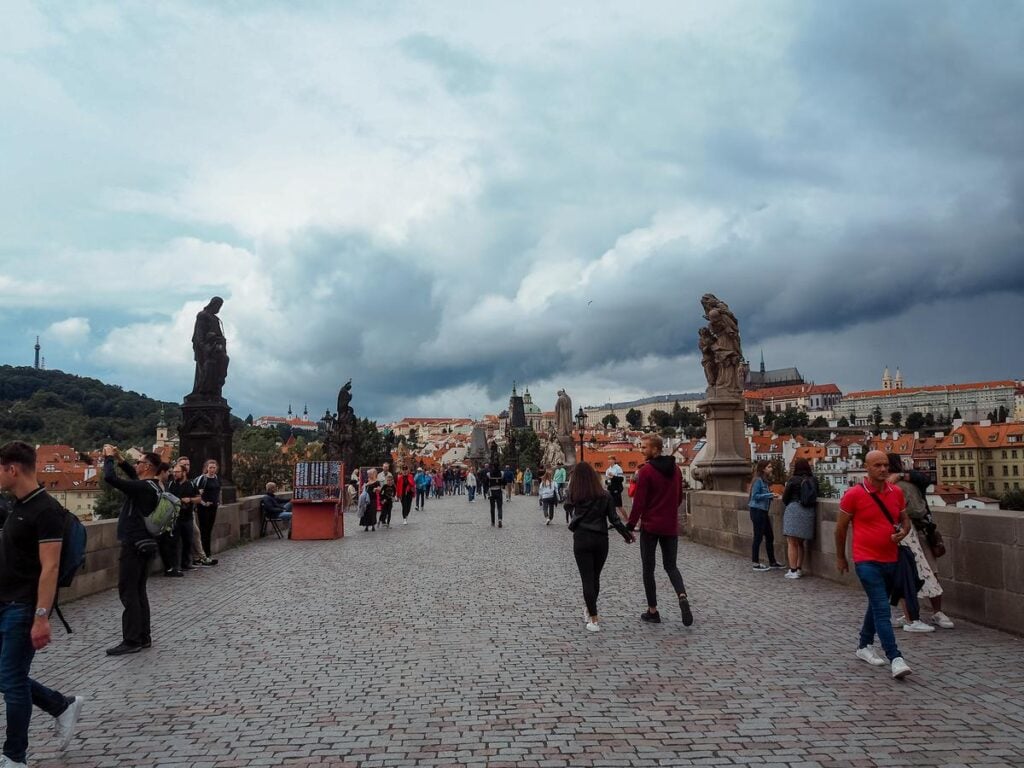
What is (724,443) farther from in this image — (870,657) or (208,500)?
(870,657)

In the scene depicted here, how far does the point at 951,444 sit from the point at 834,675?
167 ft

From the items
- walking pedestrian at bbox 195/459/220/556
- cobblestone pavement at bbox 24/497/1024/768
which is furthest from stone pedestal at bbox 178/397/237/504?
cobblestone pavement at bbox 24/497/1024/768

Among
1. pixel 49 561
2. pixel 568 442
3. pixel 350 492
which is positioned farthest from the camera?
pixel 568 442

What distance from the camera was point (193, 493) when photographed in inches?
479

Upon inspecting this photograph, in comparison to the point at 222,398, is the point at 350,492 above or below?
below

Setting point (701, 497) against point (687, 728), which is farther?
point (701, 497)

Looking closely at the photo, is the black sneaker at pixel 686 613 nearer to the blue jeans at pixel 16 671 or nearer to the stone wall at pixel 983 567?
the stone wall at pixel 983 567

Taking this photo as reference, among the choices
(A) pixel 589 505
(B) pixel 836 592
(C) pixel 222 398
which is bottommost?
(B) pixel 836 592

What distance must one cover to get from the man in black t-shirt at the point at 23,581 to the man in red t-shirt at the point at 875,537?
4.78 m

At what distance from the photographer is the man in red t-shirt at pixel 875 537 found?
570cm

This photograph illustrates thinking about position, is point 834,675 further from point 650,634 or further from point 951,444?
point 951,444

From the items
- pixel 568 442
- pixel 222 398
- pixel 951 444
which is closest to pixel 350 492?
pixel 568 442

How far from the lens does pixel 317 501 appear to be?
57.7 feet

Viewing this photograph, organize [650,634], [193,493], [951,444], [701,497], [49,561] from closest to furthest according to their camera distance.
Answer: [49,561] < [650,634] < [193,493] < [701,497] < [951,444]
